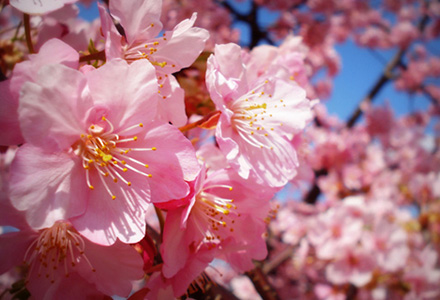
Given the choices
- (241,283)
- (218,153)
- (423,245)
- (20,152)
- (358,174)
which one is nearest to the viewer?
(20,152)

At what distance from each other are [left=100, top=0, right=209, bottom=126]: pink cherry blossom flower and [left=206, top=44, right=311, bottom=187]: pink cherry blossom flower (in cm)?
7

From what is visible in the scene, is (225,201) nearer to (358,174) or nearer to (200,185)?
(200,185)

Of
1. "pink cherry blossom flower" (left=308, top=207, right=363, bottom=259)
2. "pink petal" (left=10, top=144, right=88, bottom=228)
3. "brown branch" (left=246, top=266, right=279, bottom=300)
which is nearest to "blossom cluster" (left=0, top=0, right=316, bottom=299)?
"pink petal" (left=10, top=144, right=88, bottom=228)

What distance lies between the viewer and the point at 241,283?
3.56 m

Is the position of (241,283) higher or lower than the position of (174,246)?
lower

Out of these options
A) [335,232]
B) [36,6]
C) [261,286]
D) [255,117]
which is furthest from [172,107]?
[335,232]

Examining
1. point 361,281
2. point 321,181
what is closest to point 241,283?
point 321,181

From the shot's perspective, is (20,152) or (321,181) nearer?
(20,152)

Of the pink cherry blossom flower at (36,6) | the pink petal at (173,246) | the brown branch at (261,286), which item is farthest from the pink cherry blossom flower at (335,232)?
the pink cherry blossom flower at (36,6)

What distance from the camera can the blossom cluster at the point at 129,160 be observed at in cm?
51

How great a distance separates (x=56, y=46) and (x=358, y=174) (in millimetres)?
3943

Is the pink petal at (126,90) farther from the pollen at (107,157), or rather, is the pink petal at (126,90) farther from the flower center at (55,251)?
the flower center at (55,251)

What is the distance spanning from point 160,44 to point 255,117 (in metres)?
0.28

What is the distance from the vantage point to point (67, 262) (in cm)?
65
